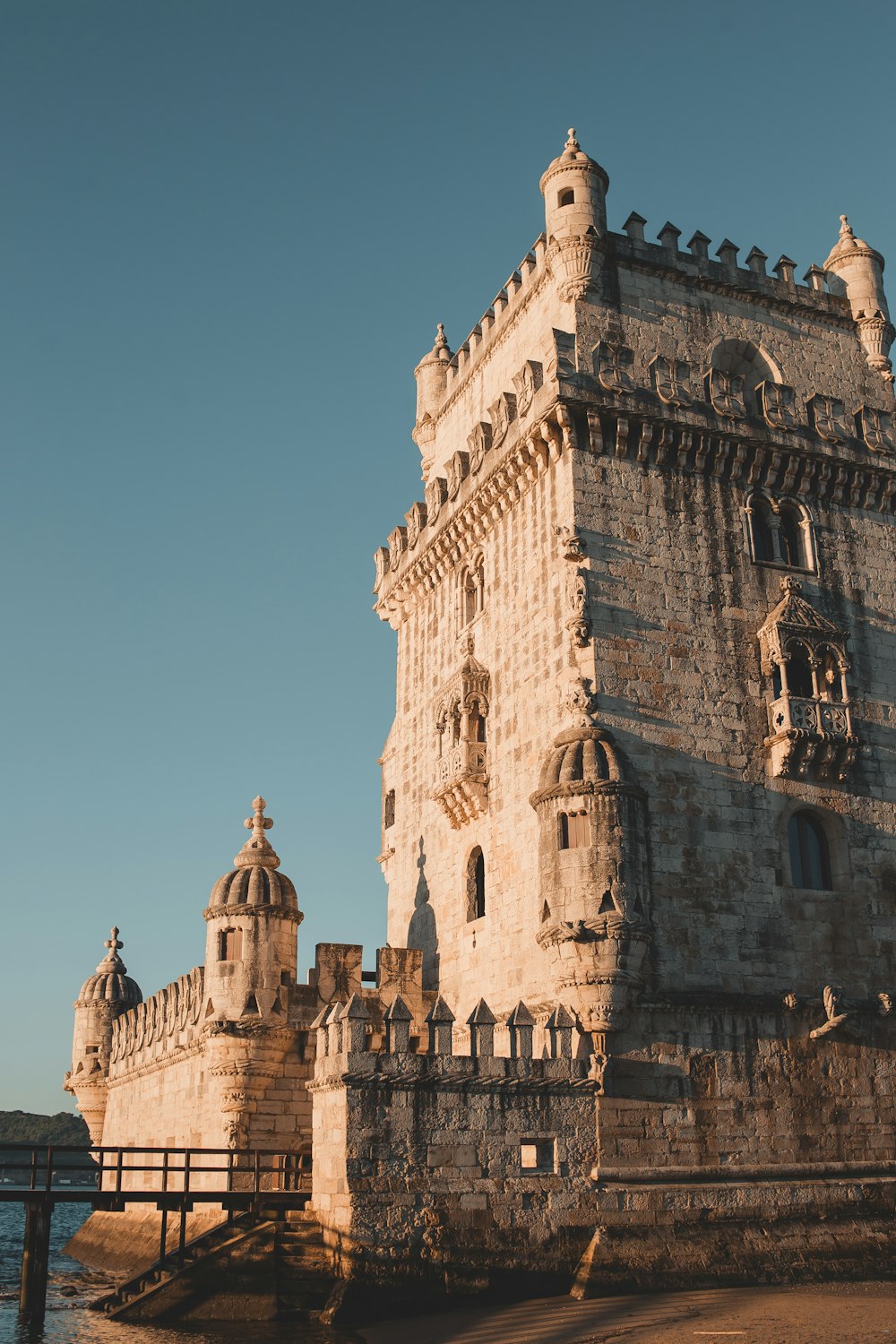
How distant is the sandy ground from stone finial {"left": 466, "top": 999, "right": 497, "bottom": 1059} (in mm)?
3665

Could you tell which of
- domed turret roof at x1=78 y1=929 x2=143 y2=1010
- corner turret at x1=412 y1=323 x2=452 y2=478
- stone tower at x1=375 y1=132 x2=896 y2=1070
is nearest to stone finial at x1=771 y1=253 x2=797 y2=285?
stone tower at x1=375 y1=132 x2=896 y2=1070

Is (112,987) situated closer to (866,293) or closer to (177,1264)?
(177,1264)

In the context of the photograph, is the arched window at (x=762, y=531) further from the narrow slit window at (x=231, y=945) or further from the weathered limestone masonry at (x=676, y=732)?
the narrow slit window at (x=231, y=945)

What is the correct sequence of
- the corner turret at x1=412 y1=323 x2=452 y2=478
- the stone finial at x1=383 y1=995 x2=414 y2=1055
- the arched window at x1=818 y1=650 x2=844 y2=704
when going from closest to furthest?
the stone finial at x1=383 y1=995 x2=414 y2=1055 → the arched window at x1=818 y1=650 x2=844 y2=704 → the corner turret at x1=412 y1=323 x2=452 y2=478

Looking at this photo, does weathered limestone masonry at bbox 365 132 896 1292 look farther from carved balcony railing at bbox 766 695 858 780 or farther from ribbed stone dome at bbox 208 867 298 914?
ribbed stone dome at bbox 208 867 298 914

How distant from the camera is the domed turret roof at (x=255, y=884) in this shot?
2755cm

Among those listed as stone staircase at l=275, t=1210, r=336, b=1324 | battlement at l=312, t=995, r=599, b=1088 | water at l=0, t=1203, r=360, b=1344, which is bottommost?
water at l=0, t=1203, r=360, b=1344

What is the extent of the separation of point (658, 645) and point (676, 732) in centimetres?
172

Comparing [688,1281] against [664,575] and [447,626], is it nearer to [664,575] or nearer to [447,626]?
[664,575]

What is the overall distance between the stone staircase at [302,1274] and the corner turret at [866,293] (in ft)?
72.4

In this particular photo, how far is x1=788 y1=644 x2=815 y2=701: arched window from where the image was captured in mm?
25484

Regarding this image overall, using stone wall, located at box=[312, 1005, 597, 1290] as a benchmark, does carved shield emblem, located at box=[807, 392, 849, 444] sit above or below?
above

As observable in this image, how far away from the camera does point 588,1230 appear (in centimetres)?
2062

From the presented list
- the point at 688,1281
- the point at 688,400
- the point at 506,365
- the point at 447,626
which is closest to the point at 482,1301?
the point at 688,1281
